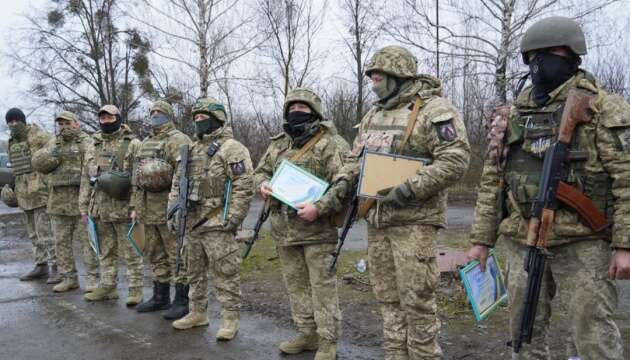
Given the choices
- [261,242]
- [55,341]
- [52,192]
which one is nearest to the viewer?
[55,341]

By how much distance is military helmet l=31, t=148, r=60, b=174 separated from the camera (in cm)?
656

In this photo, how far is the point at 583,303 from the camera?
2.60 metres

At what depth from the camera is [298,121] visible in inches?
166

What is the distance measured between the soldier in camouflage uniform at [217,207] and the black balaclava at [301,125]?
0.70m

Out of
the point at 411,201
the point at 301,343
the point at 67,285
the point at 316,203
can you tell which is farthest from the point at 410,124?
the point at 67,285

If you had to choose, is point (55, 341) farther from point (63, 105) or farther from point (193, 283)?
point (63, 105)

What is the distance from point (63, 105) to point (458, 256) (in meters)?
20.1

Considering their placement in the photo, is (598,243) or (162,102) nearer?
(598,243)

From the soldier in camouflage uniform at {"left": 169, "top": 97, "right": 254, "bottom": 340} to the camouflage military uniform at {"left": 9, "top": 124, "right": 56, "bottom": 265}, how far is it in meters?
3.24

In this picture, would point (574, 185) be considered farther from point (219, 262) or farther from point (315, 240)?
point (219, 262)

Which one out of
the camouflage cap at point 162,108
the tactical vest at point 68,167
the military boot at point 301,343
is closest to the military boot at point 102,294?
the tactical vest at point 68,167

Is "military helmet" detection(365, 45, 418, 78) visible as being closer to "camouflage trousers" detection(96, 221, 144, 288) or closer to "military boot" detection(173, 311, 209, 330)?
"military boot" detection(173, 311, 209, 330)

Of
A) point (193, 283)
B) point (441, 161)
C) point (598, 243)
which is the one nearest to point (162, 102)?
point (193, 283)

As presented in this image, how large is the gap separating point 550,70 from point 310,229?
6.86ft
